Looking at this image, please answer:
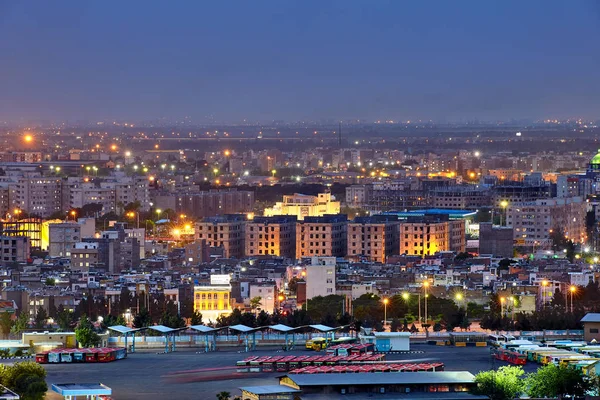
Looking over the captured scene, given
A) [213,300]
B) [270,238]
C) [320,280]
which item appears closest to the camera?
[213,300]

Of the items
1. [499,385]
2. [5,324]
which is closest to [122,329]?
[5,324]

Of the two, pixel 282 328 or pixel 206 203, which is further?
pixel 206 203

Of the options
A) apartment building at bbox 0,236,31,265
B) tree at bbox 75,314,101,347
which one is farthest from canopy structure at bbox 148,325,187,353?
apartment building at bbox 0,236,31,265

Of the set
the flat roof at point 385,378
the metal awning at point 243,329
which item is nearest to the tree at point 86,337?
the metal awning at point 243,329

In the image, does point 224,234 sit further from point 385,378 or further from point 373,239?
point 385,378

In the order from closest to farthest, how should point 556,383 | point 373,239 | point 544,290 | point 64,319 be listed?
point 556,383 < point 64,319 < point 544,290 < point 373,239

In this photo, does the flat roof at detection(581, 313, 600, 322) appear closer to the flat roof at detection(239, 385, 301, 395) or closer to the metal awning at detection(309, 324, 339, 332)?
the metal awning at detection(309, 324, 339, 332)
